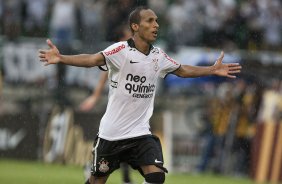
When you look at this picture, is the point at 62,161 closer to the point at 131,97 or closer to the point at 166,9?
the point at 166,9

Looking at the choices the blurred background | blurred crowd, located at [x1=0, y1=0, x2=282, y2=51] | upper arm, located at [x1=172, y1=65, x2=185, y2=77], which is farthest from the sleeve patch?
blurred crowd, located at [x1=0, y1=0, x2=282, y2=51]

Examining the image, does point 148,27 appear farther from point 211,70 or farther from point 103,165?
point 103,165

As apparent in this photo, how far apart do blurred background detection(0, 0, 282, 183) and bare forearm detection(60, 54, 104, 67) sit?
33.5 feet

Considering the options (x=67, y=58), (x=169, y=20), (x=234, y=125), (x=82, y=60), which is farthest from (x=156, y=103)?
(x=67, y=58)

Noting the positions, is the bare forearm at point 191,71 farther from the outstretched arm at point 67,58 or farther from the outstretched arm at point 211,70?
the outstretched arm at point 67,58

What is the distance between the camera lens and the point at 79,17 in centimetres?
2153

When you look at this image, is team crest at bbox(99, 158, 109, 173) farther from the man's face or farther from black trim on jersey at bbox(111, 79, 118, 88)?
the man's face

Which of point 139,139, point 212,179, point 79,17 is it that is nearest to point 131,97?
point 139,139

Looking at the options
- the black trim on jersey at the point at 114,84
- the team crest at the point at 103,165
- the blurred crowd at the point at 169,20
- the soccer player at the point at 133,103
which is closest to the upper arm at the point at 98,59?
the soccer player at the point at 133,103

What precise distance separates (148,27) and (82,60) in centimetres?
88

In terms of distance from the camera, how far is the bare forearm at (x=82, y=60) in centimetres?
923

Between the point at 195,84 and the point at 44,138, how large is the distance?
3.57m

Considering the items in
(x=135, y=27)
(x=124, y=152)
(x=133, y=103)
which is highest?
(x=135, y=27)

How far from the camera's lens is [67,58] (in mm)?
9266
